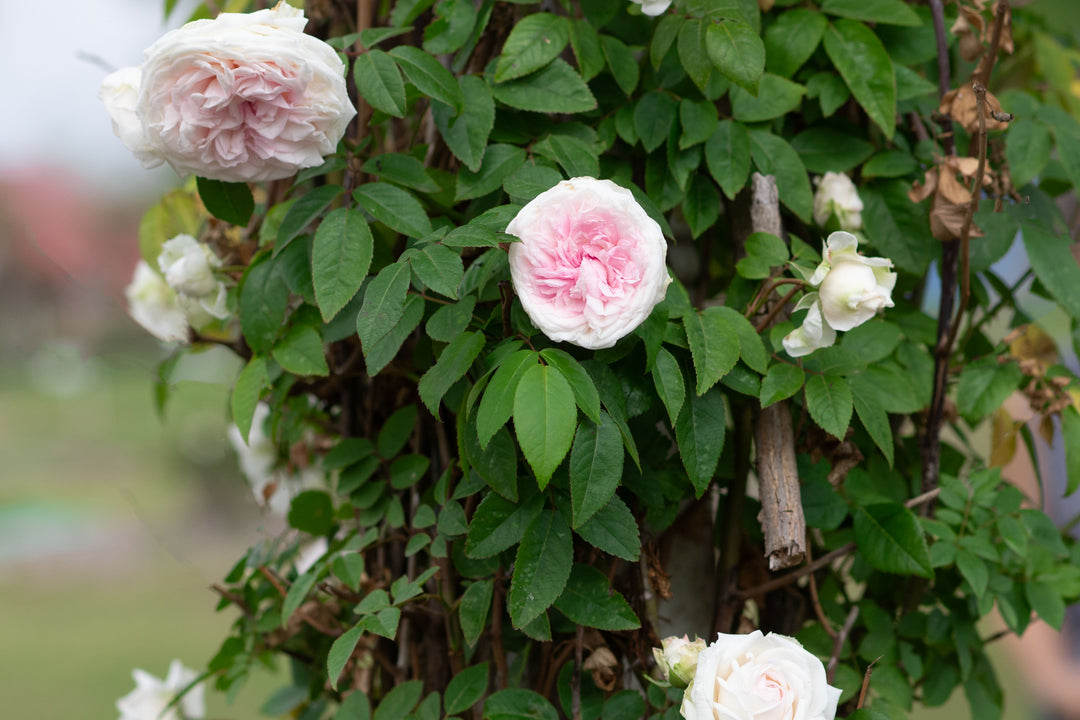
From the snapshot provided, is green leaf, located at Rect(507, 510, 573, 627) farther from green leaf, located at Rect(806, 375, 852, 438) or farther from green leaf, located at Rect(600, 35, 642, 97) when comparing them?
green leaf, located at Rect(600, 35, 642, 97)

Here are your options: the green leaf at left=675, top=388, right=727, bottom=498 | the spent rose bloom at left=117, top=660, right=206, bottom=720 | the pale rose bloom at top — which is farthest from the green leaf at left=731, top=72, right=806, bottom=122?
the spent rose bloom at left=117, top=660, right=206, bottom=720

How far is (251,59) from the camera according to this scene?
0.46 metres

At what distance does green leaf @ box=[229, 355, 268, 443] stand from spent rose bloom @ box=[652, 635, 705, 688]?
0.32m

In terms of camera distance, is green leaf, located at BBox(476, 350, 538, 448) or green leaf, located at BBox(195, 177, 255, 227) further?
green leaf, located at BBox(195, 177, 255, 227)

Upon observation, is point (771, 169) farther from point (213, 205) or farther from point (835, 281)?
point (213, 205)

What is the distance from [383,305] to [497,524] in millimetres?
160

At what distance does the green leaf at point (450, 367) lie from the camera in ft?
1.52

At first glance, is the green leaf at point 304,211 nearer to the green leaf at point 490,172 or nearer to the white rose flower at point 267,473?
the green leaf at point 490,172

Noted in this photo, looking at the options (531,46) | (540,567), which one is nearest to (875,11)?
(531,46)

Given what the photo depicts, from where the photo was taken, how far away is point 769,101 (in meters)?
0.60

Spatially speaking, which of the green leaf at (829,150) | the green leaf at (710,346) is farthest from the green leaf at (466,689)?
the green leaf at (829,150)

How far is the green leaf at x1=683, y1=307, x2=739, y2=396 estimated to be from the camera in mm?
479

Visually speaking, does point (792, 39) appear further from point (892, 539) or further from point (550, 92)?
point (892, 539)

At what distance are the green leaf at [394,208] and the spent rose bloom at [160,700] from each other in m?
0.54
